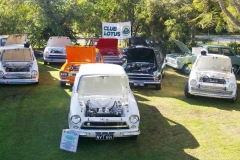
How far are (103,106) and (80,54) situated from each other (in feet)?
19.7

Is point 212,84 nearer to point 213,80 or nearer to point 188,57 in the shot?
point 213,80

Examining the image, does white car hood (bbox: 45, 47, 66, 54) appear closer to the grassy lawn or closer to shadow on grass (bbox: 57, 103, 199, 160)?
the grassy lawn

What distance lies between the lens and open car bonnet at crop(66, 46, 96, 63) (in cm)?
1302

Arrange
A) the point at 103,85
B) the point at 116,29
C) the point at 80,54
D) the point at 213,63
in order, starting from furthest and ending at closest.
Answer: the point at 116,29 < the point at 80,54 < the point at 213,63 < the point at 103,85

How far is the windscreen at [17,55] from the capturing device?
42.2 feet

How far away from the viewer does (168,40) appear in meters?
21.5

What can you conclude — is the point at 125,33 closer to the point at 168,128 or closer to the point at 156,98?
the point at 156,98

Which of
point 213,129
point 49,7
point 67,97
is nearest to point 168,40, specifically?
point 49,7

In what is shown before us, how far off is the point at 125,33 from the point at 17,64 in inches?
335

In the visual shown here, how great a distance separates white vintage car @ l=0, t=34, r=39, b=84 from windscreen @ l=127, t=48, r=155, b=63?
12.8 ft

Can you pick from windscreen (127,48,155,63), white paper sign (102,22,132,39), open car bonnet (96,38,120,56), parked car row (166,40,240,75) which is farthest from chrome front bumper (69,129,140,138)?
white paper sign (102,22,132,39)

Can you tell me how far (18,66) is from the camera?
12.4 m

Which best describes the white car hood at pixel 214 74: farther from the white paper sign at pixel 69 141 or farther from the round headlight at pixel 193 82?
the white paper sign at pixel 69 141

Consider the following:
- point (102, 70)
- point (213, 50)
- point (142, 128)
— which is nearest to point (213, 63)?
point (142, 128)
